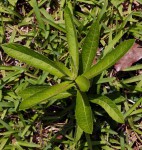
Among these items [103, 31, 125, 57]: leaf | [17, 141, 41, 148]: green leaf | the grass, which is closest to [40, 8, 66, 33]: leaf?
the grass

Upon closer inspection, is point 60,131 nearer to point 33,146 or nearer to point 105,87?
point 33,146

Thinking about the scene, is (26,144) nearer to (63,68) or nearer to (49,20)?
(63,68)

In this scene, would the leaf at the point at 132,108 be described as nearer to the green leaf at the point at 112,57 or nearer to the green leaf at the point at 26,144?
the green leaf at the point at 112,57

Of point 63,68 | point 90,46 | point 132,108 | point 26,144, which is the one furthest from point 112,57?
point 26,144

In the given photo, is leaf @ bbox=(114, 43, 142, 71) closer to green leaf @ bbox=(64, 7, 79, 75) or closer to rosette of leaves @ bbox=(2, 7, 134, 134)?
rosette of leaves @ bbox=(2, 7, 134, 134)

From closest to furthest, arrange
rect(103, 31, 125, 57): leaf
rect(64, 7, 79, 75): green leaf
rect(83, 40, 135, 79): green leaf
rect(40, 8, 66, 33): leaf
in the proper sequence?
1. rect(83, 40, 135, 79): green leaf
2. rect(64, 7, 79, 75): green leaf
3. rect(103, 31, 125, 57): leaf
4. rect(40, 8, 66, 33): leaf

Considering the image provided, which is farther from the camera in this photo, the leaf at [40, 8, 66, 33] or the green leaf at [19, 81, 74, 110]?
the leaf at [40, 8, 66, 33]

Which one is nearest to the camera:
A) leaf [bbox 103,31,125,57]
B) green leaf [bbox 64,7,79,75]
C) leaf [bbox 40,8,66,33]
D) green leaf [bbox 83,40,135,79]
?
green leaf [bbox 83,40,135,79]

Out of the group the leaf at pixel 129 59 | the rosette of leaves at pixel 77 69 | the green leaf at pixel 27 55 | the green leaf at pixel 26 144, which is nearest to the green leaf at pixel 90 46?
the rosette of leaves at pixel 77 69

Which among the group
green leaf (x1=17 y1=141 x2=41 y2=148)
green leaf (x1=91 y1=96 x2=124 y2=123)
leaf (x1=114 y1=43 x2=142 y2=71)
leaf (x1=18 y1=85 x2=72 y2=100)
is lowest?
green leaf (x1=17 y1=141 x2=41 y2=148)

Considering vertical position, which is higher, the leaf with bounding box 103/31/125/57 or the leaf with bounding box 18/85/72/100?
the leaf with bounding box 103/31/125/57
